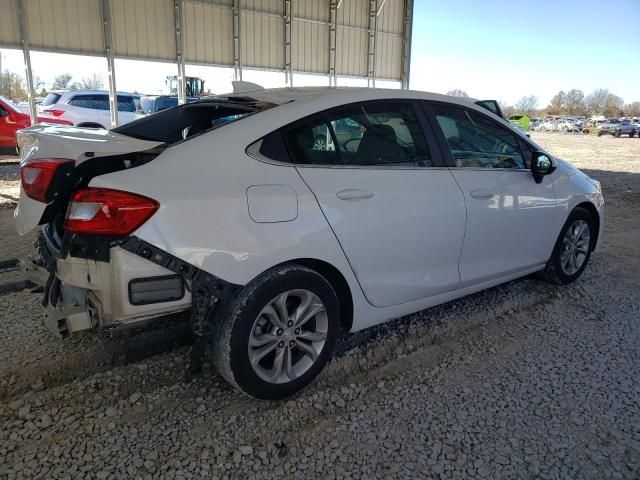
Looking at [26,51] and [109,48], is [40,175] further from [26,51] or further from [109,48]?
A: [109,48]

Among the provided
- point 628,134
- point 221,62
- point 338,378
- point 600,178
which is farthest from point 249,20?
point 628,134

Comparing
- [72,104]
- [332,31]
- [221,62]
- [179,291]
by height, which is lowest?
[179,291]

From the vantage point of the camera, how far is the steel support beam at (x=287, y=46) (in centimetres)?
1664

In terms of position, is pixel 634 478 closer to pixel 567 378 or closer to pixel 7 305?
pixel 567 378

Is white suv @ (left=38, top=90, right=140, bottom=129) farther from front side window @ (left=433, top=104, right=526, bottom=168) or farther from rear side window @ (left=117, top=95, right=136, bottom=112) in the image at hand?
front side window @ (left=433, top=104, right=526, bottom=168)

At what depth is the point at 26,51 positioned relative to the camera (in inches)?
500

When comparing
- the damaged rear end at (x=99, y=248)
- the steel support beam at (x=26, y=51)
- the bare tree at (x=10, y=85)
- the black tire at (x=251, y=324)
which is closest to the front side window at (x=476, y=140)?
the black tire at (x=251, y=324)

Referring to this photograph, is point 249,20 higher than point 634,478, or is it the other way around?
point 249,20

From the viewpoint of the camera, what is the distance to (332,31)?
17.7 meters

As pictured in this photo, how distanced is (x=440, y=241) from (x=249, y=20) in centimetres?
1497

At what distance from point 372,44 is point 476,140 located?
53.2ft

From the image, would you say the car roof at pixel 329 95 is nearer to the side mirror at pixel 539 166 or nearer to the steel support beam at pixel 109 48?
the side mirror at pixel 539 166

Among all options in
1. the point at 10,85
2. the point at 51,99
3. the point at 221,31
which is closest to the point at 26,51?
the point at 51,99

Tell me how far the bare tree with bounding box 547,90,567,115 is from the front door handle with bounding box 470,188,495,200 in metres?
97.9
